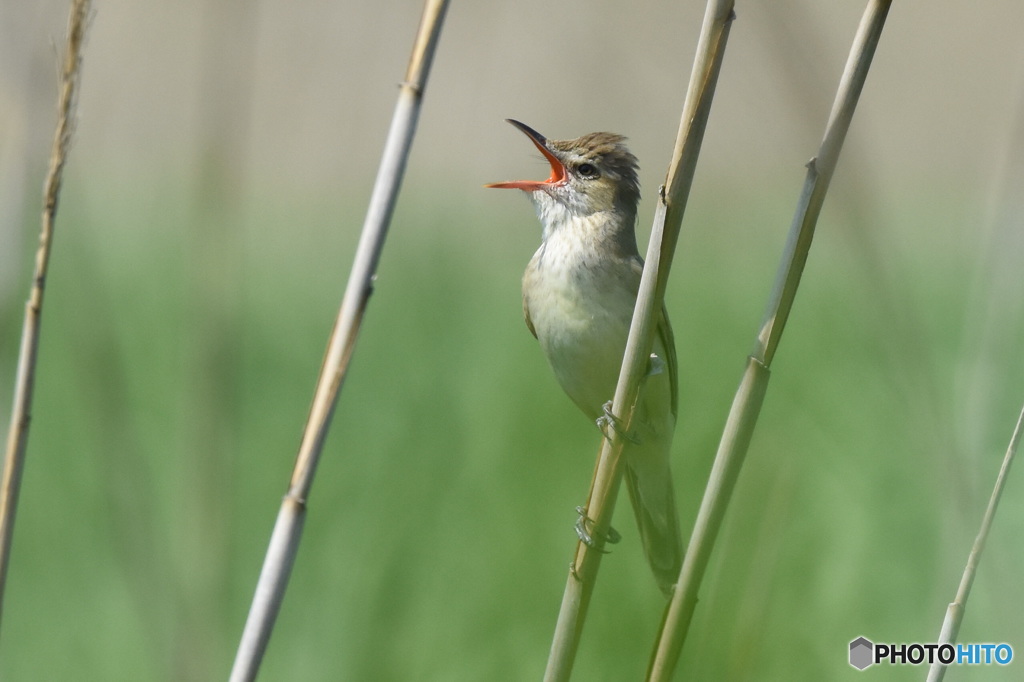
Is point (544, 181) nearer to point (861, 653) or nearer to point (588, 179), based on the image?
point (588, 179)

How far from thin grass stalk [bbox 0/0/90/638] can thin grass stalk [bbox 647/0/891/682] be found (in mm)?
837

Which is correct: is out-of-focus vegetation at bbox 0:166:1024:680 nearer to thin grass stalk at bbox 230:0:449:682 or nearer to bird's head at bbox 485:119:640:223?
thin grass stalk at bbox 230:0:449:682

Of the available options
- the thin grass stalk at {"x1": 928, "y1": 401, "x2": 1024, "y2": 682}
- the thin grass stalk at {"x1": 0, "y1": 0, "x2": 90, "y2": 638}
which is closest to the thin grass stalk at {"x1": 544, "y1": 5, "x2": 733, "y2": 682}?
the thin grass stalk at {"x1": 928, "y1": 401, "x2": 1024, "y2": 682}

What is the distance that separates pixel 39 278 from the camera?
137cm

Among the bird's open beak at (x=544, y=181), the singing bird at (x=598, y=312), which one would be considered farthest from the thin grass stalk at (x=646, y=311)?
the bird's open beak at (x=544, y=181)

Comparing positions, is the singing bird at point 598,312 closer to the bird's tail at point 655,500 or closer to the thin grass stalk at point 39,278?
the bird's tail at point 655,500

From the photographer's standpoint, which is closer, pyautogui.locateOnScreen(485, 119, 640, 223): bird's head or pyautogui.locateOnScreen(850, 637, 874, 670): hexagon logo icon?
pyautogui.locateOnScreen(850, 637, 874, 670): hexagon logo icon

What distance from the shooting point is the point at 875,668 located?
2391mm

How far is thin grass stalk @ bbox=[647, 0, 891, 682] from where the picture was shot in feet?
3.92

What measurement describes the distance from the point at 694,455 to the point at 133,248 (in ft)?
14.9

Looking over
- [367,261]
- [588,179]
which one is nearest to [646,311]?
[367,261]

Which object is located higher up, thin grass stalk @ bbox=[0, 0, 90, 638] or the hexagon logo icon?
thin grass stalk @ bbox=[0, 0, 90, 638]

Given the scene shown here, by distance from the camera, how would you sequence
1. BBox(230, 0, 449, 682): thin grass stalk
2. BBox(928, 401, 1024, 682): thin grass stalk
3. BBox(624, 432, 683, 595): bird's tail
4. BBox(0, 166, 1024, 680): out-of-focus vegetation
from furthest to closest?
BBox(624, 432, 683, 595): bird's tail, BBox(0, 166, 1024, 680): out-of-focus vegetation, BBox(928, 401, 1024, 682): thin grass stalk, BBox(230, 0, 449, 682): thin grass stalk

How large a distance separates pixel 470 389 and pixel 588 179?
95 cm
